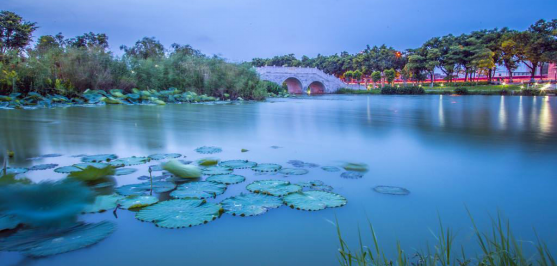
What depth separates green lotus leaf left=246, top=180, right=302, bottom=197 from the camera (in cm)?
183

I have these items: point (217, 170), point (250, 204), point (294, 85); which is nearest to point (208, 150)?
point (217, 170)

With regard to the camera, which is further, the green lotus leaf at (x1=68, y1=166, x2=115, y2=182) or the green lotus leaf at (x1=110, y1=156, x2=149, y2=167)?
the green lotus leaf at (x1=110, y1=156, x2=149, y2=167)

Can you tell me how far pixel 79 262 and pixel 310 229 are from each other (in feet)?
3.07

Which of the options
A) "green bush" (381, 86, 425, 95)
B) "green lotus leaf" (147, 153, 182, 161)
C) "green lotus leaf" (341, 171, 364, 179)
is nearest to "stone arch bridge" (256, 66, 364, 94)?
"green bush" (381, 86, 425, 95)

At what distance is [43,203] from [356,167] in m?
2.02

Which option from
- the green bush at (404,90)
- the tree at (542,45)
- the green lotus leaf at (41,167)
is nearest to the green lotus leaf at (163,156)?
the green lotus leaf at (41,167)

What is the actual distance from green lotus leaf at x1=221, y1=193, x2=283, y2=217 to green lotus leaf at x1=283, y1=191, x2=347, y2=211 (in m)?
0.07

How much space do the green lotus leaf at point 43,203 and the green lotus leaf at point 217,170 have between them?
3.05 ft

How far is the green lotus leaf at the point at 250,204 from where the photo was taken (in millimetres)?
1593

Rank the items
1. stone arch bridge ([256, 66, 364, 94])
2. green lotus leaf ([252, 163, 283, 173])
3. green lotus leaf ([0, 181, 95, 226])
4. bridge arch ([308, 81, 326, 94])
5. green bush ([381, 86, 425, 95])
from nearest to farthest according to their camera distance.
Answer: green lotus leaf ([0, 181, 95, 226]), green lotus leaf ([252, 163, 283, 173]), green bush ([381, 86, 425, 95]), stone arch bridge ([256, 66, 364, 94]), bridge arch ([308, 81, 326, 94])

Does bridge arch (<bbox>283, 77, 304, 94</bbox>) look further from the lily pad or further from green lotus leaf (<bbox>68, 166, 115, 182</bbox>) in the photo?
green lotus leaf (<bbox>68, 166, 115, 182</bbox>)

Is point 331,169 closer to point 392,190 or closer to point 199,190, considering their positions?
point 392,190

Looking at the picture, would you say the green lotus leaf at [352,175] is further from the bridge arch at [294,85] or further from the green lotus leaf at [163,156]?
the bridge arch at [294,85]

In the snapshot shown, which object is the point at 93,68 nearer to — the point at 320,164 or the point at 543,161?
the point at 320,164
